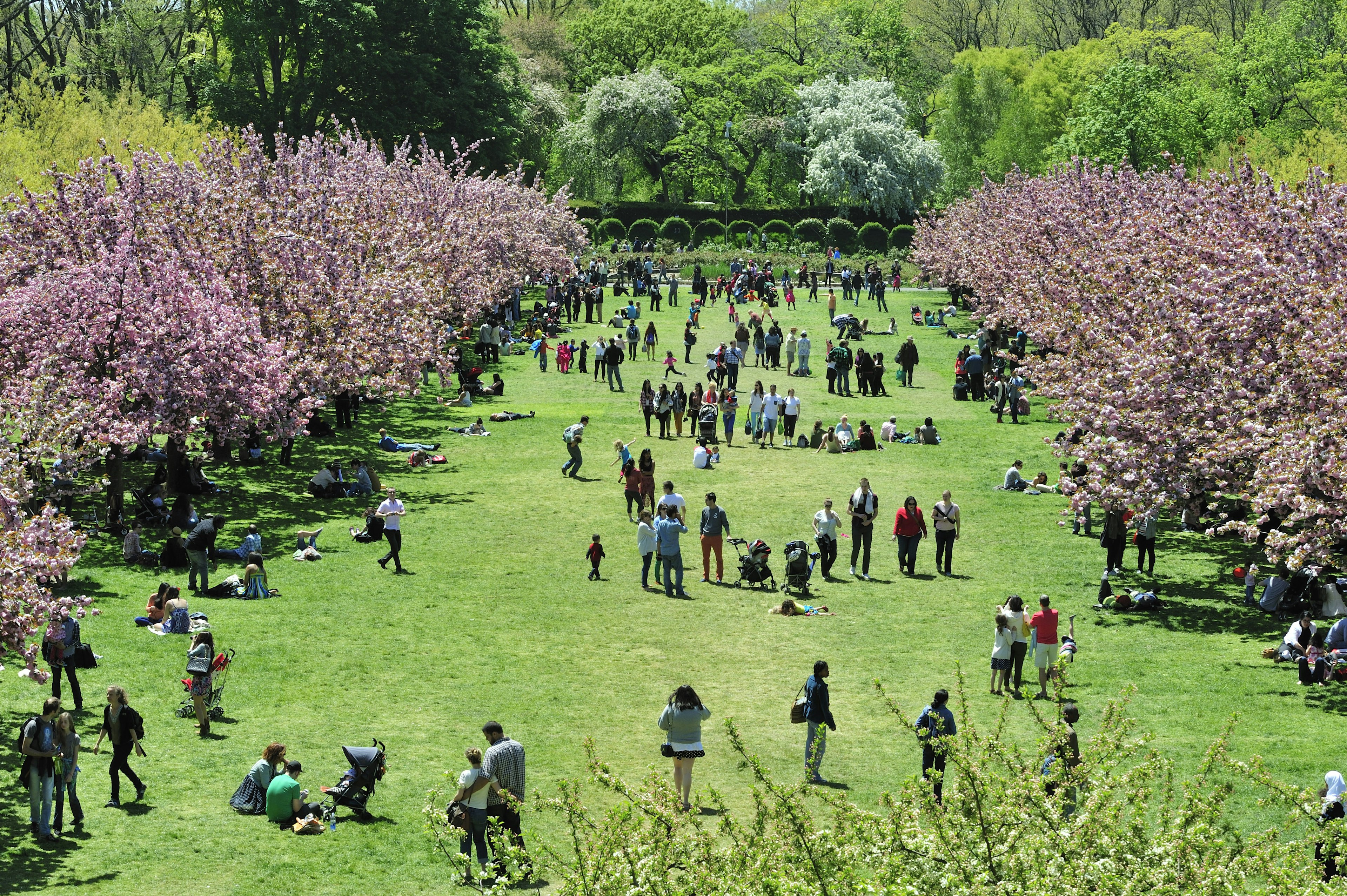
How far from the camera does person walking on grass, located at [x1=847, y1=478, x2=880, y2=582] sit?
2572 cm

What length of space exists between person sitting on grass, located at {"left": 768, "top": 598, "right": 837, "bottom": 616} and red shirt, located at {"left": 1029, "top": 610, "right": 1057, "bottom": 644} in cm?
461

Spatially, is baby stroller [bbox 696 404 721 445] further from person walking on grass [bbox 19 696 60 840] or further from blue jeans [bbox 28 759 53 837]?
blue jeans [bbox 28 759 53 837]

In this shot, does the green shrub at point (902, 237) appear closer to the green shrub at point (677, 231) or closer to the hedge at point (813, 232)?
the hedge at point (813, 232)

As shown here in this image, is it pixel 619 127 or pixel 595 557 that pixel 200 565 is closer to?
pixel 595 557

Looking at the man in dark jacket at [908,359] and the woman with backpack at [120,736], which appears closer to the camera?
the woman with backpack at [120,736]

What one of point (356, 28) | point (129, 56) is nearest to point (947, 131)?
point (356, 28)

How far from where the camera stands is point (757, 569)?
83.4ft

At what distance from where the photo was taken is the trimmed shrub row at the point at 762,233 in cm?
9119

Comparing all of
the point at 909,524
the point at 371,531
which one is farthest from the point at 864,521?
the point at 371,531

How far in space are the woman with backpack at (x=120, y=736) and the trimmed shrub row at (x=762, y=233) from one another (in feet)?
250

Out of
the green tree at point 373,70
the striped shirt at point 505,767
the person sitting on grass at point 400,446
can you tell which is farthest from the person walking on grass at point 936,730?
the green tree at point 373,70

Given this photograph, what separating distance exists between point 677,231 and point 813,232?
28.6 ft

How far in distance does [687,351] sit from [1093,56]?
222 ft

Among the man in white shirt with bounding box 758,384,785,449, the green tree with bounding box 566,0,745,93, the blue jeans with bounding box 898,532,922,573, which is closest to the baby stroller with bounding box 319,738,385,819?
the blue jeans with bounding box 898,532,922,573
